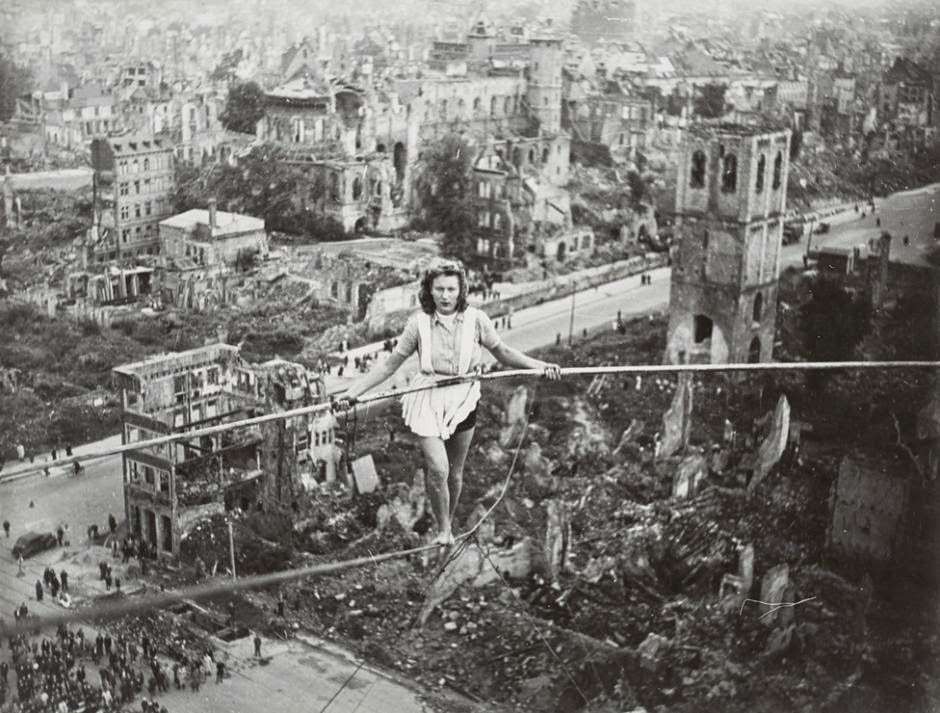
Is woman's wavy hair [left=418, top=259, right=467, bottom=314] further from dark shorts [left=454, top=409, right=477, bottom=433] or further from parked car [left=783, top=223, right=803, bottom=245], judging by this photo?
parked car [left=783, top=223, right=803, bottom=245]

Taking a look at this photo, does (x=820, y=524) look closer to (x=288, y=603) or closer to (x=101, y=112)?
(x=288, y=603)

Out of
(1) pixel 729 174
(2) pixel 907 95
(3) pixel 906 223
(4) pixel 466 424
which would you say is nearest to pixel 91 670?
(4) pixel 466 424

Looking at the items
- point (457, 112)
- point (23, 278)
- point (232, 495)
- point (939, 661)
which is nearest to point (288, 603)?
point (232, 495)

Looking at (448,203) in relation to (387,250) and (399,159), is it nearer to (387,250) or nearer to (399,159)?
(399,159)

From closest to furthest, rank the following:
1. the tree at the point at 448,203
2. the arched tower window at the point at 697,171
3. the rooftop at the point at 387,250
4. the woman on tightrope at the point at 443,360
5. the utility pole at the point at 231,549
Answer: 1. the woman on tightrope at the point at 443,360
2. the utility pole at the point at 231,549
3. the arched tower window at the point at 697,171
4. the rooftop at the point at 387,250
5. the tree at the point at 448,203

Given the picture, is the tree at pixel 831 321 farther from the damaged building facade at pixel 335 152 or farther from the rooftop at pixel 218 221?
the rooftop at pixel 218 221

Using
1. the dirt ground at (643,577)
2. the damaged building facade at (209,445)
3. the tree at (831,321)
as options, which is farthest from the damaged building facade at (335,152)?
the tree at (831,321)

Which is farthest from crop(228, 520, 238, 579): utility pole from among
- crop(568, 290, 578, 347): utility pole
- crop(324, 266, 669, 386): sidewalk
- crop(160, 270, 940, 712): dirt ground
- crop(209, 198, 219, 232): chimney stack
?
crop(568, 290, 578, 347): utility pole
